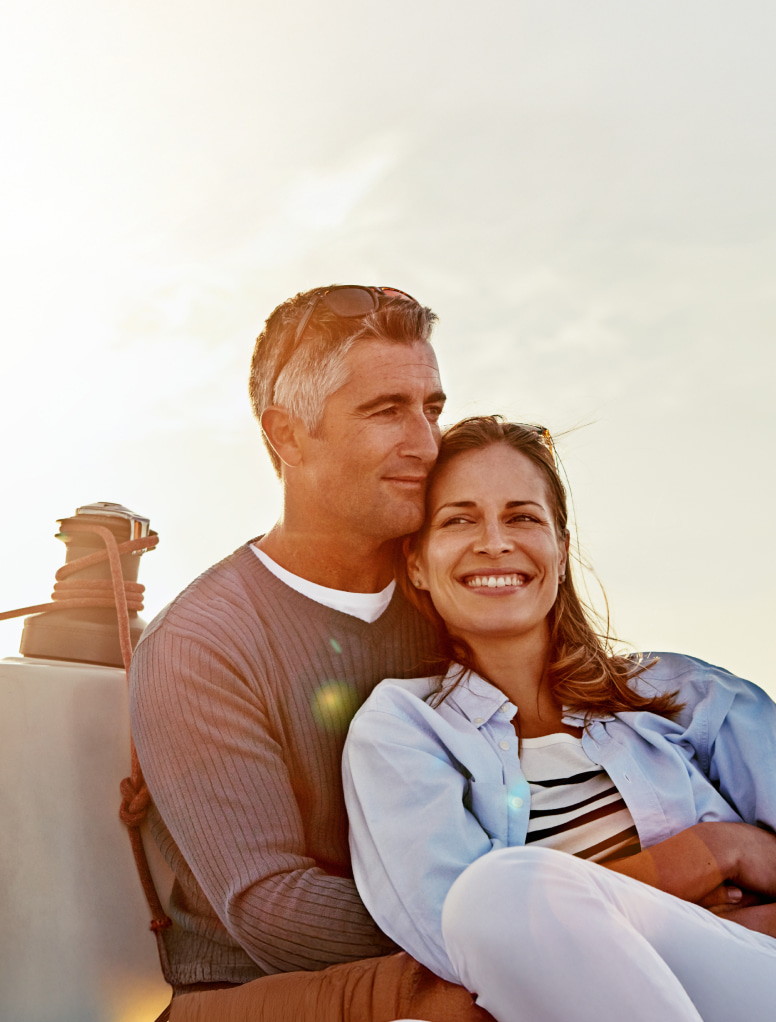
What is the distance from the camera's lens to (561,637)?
233cm

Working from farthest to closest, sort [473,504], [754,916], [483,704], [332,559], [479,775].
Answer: [332,559] < [473,504] < [483,704] < [479,775] < [754,916]

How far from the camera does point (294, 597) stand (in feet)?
7.69

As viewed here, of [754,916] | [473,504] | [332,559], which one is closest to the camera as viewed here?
[754,916]

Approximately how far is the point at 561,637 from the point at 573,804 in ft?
1.65

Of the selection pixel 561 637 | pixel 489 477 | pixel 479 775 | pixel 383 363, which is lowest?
pixel 479 775

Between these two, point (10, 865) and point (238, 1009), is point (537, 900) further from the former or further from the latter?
point (10, 865)

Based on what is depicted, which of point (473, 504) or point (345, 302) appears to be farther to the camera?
point (345, 302)

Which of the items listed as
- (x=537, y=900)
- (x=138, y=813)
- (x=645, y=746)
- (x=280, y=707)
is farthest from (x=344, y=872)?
(x=537, y=900)

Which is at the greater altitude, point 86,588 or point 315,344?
point 315,344

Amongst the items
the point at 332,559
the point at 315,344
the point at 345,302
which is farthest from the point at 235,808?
the point at 345,302

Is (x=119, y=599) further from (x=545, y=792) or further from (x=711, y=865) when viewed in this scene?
(x=711, y=865)

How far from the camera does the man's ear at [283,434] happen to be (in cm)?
262

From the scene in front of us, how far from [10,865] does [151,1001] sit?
0.49 meters

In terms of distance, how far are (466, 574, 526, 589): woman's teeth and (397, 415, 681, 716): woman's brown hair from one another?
20cm
